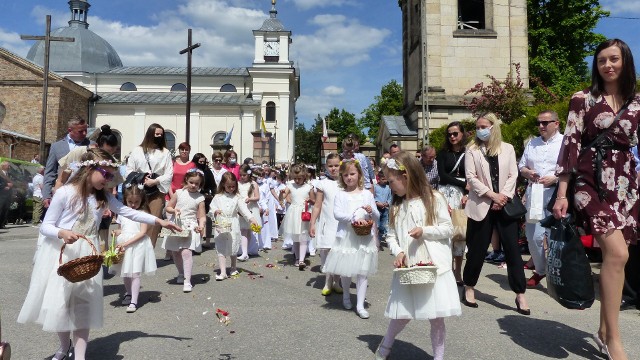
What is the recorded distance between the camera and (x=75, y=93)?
163 ft

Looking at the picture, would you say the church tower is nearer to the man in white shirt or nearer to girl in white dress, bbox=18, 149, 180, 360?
the man in white shirt

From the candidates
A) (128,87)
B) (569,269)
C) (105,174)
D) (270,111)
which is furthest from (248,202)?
(128,87)

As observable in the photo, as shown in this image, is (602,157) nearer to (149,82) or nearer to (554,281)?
(554,281)

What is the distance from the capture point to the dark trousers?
5.30m

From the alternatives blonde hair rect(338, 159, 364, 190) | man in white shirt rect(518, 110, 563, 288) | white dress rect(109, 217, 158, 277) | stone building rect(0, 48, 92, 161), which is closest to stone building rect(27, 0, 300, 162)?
stone building rect(0, 48, 92, 161)

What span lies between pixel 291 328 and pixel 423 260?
165 cm

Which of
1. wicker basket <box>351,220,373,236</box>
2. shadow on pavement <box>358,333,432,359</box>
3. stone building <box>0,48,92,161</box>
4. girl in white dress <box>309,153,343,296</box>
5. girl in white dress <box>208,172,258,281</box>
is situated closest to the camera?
shadow on pavement <box>358,333,432,359</box>

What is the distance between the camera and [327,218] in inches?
255

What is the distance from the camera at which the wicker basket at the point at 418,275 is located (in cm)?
345

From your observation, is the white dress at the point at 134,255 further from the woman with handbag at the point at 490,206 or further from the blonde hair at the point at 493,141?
the blonde hair at the point at 493,141

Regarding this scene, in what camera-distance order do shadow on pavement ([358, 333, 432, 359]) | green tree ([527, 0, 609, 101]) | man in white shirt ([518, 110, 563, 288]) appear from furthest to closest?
1. green tree ([527, 0, 609, 101])
2. man in white shirt ([518, 110, 563, 288])
3. shadow on pavement ([358, 333, 432, 359])

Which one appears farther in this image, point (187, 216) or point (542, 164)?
point (187, 216)

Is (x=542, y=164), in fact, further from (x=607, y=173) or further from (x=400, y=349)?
(x=400, y=349)

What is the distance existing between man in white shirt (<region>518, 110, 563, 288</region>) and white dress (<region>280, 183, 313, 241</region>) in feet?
12.1
